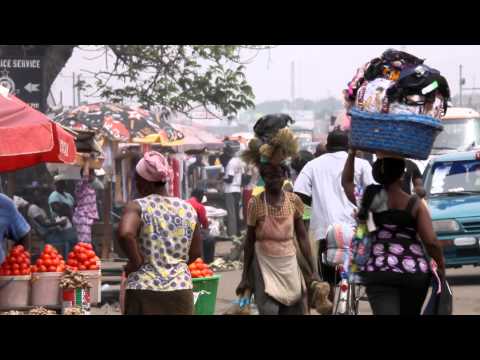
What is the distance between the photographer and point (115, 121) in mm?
19250

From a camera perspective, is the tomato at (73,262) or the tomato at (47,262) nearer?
the tomato at (47,262)

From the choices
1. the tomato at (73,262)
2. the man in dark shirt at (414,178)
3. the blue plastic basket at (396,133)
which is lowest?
the tomato at (73,262)

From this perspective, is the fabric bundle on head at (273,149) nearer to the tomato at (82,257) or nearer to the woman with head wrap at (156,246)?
the woman with head wrap at (156,246)

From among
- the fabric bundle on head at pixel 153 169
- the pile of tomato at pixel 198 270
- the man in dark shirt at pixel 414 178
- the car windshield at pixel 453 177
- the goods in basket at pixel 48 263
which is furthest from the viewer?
the car windshield at pixel 453 177

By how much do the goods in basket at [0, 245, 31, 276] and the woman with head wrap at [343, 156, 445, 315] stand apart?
501cm

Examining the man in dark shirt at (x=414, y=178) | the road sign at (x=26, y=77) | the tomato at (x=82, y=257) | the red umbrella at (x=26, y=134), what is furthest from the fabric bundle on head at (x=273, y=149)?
the road sign at (x=26, y=77)

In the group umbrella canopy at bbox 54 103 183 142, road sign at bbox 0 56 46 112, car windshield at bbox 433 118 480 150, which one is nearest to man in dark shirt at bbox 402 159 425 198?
umbrella canopy at bbox 54 103 183 142

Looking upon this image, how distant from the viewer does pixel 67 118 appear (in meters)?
18.8

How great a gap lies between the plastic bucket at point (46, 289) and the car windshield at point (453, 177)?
6.06m

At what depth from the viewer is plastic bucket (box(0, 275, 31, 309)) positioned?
10.8m

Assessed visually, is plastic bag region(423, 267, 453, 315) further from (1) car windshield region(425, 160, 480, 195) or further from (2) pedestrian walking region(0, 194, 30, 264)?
(1) car windshield region(425, 160, 480, 195)

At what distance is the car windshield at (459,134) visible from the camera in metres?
24.8
